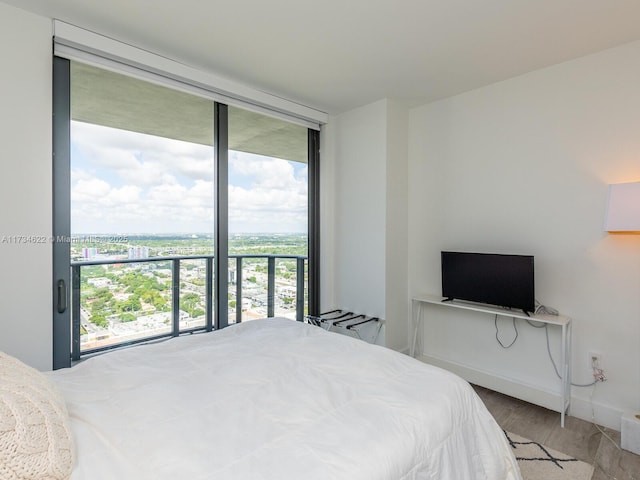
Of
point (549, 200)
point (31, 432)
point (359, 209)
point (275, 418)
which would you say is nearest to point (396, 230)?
point (359, 209)

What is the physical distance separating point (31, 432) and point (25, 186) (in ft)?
5.67

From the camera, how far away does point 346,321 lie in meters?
3.32

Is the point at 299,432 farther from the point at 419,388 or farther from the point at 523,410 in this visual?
the point at 523,410

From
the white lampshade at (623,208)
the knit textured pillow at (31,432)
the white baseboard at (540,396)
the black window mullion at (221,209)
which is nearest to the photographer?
the knit textured pillow at (31,432)

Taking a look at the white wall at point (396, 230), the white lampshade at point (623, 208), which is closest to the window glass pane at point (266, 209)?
the white wall at point (396, 230)

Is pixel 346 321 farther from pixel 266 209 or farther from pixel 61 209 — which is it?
pixel 61 209

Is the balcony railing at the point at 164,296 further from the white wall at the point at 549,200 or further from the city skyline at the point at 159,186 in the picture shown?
the white wall at the point at 549,200

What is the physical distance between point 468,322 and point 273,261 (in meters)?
1.96

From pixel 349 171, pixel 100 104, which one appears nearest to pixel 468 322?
pixel 349 171

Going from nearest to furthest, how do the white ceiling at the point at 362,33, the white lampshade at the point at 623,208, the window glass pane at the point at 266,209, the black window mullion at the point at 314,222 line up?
the white ceiling at the point at 362,33
the white lampshade at the point at 623,208
the window glass pane at the point at 266,209
the black window mullion at the point at 314,222

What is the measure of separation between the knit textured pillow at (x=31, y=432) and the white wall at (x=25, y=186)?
48.3 inches

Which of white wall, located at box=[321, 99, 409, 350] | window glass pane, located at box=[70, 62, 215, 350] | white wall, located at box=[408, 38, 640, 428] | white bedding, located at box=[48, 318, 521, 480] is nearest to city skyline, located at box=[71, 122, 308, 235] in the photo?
window glass pane, located at box=[70, 62, 215, 350]

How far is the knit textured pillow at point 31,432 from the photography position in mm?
751

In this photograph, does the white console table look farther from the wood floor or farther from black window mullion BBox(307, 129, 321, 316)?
black window mullion BBox(307, 129, 321, 316)
